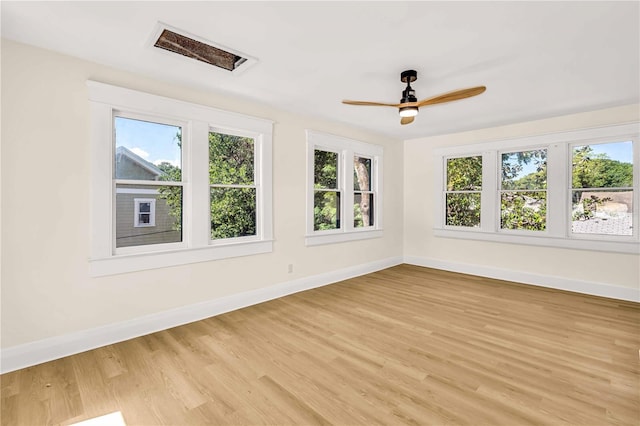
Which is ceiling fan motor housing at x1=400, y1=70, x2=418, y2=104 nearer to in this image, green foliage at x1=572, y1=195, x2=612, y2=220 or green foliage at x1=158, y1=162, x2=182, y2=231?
green foliage at x1=158, y1=162, x2=182, y2=231

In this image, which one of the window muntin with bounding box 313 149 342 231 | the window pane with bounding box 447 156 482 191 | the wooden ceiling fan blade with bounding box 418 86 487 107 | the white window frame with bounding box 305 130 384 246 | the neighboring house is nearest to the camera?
the wooden ceiling fan blade with bounding box 418 86 487 107

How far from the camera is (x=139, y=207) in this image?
3.11m

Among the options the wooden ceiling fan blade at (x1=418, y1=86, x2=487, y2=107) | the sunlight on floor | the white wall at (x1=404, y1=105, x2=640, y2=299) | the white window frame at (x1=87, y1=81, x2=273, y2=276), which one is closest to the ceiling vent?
the white window frame at (x1=87, y1=81, x2=273, y2=276)

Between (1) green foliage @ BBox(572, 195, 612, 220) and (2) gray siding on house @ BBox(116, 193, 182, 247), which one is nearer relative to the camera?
(2) gray siding on house @ BBox(116, 193, 182, 247)

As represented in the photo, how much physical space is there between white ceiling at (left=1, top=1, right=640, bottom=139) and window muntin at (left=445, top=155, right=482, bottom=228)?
6.27ft

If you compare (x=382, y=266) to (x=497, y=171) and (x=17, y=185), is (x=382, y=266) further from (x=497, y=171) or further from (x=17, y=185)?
(x=17, y=185)

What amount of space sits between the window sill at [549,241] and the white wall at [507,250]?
0.08 m

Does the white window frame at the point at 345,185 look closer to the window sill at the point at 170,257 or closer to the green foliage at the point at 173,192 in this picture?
the window sill at the point at 170,257

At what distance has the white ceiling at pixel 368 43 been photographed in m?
2.08

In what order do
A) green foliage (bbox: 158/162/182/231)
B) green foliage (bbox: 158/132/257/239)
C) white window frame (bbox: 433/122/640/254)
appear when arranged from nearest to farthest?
green foliage (bbox: 158/162/182/231), green foliage (bbox: 158/132/257/239), white window frame (bbox: 433/122/640/254)

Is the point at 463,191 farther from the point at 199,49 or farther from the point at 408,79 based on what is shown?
the point at 199,49

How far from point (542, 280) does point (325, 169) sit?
388 cm

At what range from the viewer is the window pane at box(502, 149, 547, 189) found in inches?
194

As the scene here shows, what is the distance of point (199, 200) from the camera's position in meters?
3.48
